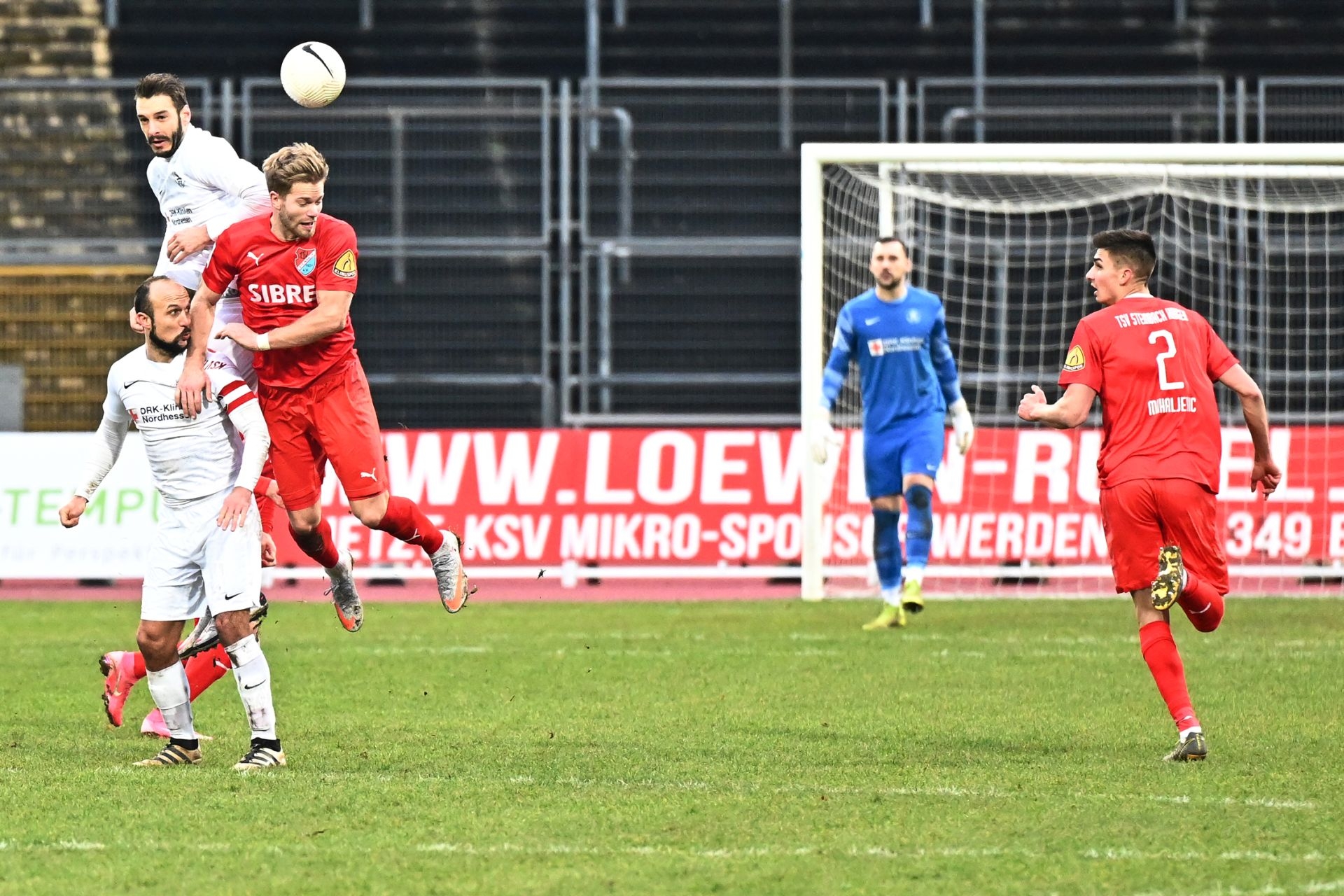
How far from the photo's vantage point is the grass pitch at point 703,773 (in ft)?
16.9

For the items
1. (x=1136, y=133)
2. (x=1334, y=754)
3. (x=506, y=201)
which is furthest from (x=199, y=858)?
Result: (x=1136, y=133)

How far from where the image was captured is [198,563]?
7.04 metres

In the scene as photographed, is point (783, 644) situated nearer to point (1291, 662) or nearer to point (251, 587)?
point (1291, 662)

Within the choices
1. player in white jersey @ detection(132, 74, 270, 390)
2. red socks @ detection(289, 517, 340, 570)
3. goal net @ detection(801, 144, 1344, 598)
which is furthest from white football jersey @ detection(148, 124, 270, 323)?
goal net @ detection(801, 144, 1344, 598)

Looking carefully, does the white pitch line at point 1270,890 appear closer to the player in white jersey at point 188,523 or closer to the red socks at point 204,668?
the player in white jersey at point 188,523

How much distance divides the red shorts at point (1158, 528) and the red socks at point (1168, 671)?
18 centimetres

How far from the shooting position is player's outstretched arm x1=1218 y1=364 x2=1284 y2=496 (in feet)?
23.7

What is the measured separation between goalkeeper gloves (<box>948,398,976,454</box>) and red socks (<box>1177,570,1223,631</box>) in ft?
16.8

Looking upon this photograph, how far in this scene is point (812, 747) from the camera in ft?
24.6

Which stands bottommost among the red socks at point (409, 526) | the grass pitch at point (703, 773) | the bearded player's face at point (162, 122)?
the grass pitch at point (703, 773)

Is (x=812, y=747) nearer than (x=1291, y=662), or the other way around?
(x=812, y=747)

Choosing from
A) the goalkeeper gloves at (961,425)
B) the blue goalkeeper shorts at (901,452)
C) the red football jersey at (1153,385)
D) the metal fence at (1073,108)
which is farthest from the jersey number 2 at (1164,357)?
the metal fence at (1073,108)

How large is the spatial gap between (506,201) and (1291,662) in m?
10.7

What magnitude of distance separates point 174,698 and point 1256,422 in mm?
4145
